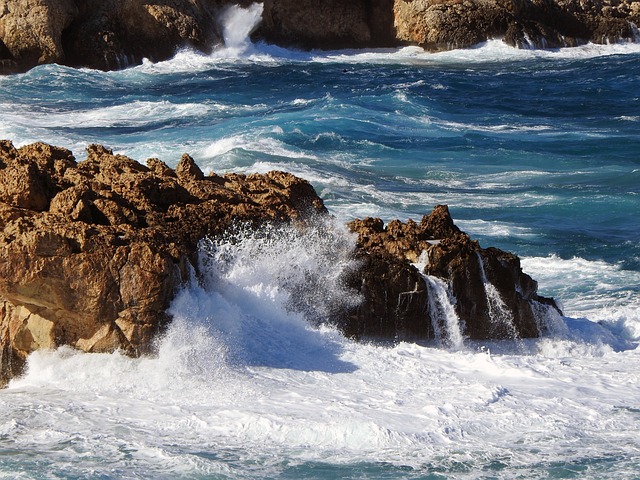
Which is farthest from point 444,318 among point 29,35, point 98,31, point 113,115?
point 98,31

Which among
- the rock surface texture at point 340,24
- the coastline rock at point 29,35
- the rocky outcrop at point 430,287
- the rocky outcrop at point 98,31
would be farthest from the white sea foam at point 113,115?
the rocky outcrop at point 430,287

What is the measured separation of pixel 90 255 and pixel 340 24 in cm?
3182

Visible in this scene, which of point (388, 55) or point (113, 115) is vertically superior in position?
point (388, 55)

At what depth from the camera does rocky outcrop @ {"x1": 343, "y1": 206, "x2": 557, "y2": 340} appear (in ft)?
28.0

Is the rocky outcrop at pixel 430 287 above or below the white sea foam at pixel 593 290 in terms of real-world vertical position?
above

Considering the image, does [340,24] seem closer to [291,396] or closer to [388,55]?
[388,55]

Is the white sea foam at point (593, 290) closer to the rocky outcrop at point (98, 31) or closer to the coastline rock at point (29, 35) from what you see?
the coastline rock at point (29, 35)

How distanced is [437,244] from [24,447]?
12.1 ft

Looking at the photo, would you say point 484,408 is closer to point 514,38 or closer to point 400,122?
point 400,122

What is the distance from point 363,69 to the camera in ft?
108

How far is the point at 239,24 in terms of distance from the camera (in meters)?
36.9

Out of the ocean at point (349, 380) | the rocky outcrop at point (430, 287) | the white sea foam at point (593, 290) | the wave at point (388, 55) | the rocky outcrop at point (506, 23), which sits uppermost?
the rocky outcrop at point (506, 23)

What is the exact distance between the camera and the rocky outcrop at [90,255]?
726cm

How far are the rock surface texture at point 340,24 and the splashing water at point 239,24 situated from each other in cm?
28
